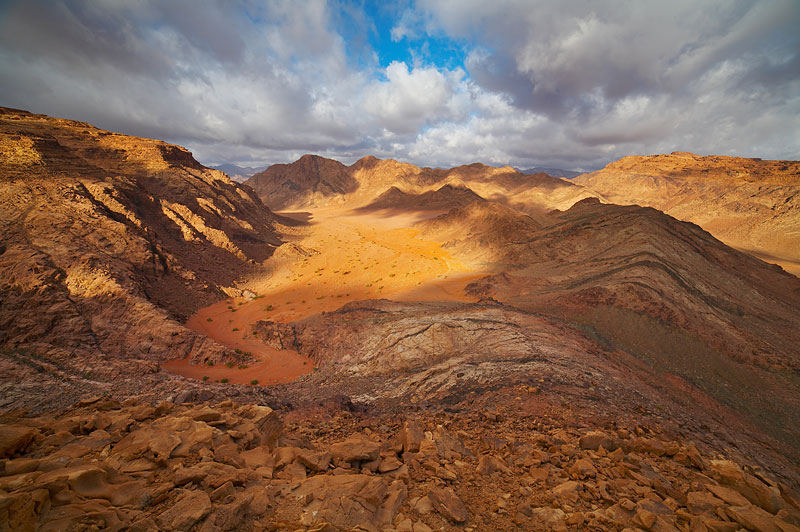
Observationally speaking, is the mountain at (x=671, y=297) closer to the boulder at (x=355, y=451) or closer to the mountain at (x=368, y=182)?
the boulder at (x=355, y=451)

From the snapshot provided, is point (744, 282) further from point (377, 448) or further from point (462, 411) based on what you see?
point (377, 448)

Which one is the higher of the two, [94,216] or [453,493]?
[94,216]

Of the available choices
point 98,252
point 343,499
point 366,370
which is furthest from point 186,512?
point 98,252

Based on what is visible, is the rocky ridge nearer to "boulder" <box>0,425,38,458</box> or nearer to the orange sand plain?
"boulder" <box>0,425,38,458</box>

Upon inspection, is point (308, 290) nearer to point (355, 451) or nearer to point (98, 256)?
point (98, 256)

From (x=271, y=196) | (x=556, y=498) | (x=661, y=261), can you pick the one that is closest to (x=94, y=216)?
(x=556, y=498)

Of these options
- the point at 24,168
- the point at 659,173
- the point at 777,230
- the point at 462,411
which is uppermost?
the point at 659,173

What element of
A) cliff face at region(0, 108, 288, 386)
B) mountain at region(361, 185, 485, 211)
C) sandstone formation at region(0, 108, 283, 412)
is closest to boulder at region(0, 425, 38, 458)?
sandstone formation at region(0, 108, 283, 412)
